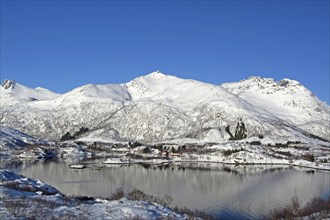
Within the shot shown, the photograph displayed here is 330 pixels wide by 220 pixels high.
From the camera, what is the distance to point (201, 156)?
196 m

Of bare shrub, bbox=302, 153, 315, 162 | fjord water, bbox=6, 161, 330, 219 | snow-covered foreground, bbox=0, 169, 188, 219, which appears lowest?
fjord water, bbox=6, 161, 330, 219

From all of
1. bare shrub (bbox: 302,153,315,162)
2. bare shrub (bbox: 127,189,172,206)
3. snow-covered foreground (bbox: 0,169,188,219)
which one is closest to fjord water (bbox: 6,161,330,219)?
bare shrub (bbox: 127,189,172,206)

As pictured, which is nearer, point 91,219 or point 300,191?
point 91,219

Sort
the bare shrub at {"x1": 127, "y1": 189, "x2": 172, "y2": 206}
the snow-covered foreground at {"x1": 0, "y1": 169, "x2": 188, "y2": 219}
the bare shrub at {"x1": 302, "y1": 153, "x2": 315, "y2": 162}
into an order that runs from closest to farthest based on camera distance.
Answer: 1. the snow-covered foreground at {"x1": 0, "y1": 169, "x2": 188, "y2": 219}
2. the bare shrub at {"x1": 127, "y1": 189, "x2": 172, "y2": 206}
3. the bare shrub at {"x1": 302, "y1": 153, "x2": 315, "y2": 162}

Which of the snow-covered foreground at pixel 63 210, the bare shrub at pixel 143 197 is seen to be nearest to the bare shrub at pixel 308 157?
the bare shrub at pixel 143 197

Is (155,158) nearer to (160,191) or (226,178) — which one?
(226,178)

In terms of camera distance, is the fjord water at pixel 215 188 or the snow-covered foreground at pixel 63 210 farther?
the fjord water at pixel 215 188

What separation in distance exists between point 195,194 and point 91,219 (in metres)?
56.7

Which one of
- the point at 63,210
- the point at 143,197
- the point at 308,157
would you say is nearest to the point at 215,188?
the point at 143,197

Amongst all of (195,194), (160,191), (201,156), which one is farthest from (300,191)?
(201,156)

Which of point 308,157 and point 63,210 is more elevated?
point 308,157

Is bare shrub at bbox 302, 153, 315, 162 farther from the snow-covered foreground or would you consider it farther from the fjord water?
the snow-covered foreground

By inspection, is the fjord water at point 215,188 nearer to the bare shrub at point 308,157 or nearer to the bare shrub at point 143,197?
the bare shrub at point 143,197

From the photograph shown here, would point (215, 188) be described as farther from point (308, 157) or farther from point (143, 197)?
point (308, 157)
